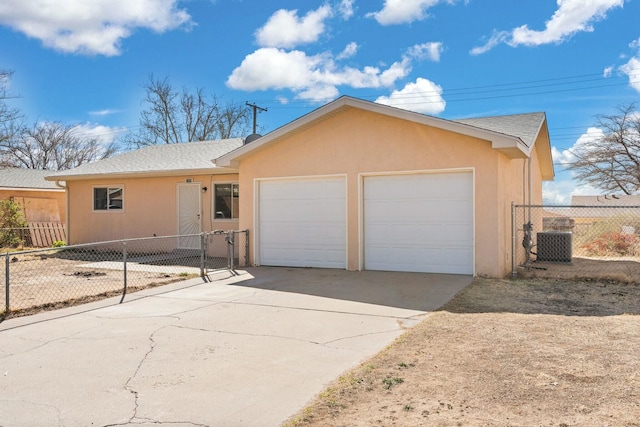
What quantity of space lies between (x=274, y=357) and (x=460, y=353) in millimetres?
1876

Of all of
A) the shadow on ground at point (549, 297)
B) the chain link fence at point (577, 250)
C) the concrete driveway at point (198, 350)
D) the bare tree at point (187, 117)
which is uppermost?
the bare tree at point (187, 117)

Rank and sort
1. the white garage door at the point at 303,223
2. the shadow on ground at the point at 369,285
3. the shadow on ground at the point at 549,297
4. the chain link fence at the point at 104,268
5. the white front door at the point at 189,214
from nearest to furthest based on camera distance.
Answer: the shadow on ground at the point at 549,297 → the shadow on ground at the point at 369,285 → the chain link fence at the point at 104,268 → the white garage door at the point at 303,223 → the white front door at the point at 189,214

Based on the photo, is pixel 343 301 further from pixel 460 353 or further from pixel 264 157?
pixel 264 157

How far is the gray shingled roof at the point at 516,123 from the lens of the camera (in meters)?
11.3

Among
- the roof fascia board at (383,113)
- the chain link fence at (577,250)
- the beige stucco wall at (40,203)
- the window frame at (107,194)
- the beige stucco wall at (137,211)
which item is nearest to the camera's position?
the roof fascia board at (383,113)

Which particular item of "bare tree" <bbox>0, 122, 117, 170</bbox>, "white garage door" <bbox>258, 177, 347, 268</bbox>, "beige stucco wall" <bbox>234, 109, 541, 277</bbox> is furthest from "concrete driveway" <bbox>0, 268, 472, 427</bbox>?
"bare tree" <bbox>0, 122, 117, 170</bbox>

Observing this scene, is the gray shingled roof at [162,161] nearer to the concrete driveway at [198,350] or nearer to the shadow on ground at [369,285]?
the shadow on ground at [369,285]

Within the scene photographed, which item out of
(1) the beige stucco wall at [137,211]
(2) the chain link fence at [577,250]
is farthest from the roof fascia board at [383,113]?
(1) the beige stucco wall at [137,211]

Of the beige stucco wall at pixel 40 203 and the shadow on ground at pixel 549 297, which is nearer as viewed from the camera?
the shadow on ground at pixel 549 297

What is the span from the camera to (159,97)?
117 feet

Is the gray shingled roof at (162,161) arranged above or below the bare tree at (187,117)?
below

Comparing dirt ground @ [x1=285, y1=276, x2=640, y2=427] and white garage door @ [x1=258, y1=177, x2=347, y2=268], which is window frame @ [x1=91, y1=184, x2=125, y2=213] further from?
dirt ground @ [x1=285, y1=276, x2=640, y2=427]

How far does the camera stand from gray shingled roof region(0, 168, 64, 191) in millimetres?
22500

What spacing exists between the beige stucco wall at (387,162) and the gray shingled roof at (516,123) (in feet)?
2.43
